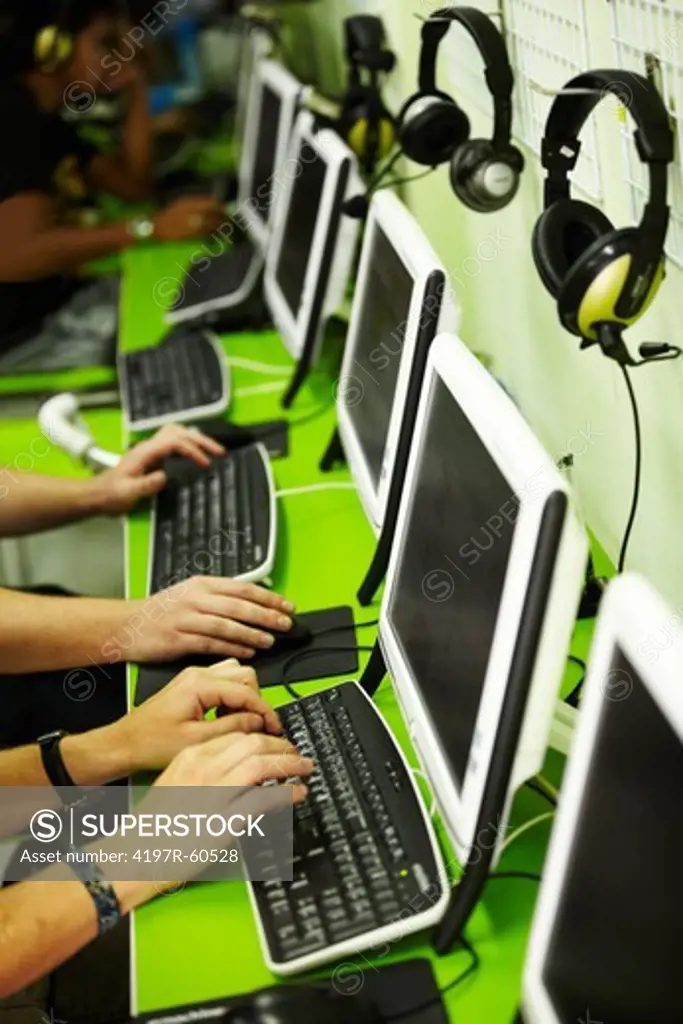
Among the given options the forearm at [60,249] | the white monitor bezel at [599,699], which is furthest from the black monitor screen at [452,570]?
the forearm at [60,249]

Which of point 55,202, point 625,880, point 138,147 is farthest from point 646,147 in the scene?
point 138,147

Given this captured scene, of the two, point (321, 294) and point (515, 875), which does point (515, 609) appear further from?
point (321, 294)

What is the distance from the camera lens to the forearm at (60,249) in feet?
8.48

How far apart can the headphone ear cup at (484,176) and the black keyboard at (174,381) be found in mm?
729

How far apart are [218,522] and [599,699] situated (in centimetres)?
94

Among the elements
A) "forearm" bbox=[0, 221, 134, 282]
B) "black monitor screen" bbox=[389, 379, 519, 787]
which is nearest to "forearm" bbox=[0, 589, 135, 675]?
"black monitor screen" bbox=[389, 379, 519, 787]

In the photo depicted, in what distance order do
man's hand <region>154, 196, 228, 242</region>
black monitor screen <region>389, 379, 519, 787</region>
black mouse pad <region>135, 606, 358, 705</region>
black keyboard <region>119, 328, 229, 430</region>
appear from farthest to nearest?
man's hand <region>154, 196, 228, 242</region> → black keyboard <region>119, 328, 229, 430</region> → black mouse pad <region>135, 606, 358, 705</region> → black monitor screen <region>389, 379, 519, 787</region>

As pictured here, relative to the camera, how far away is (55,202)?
2932 millimetres

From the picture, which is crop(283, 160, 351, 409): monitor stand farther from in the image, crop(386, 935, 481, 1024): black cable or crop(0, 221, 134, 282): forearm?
crop(386, 935, 481, 1024): black cable

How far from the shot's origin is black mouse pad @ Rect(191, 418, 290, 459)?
1785mm

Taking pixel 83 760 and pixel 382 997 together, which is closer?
pixel 382 997

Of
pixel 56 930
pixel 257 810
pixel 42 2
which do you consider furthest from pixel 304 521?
pixel 42 2

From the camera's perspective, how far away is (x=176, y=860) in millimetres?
997

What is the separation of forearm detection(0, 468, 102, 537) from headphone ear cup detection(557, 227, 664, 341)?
96 centimetres
